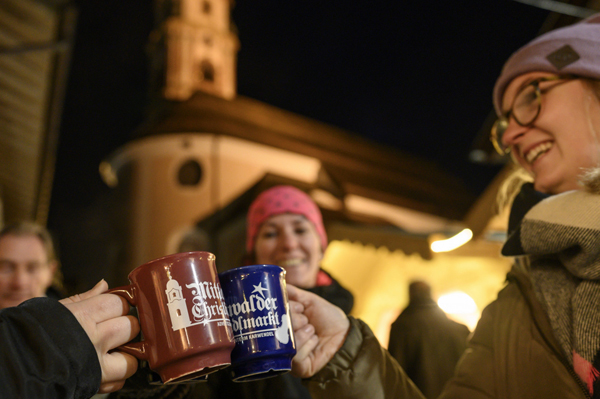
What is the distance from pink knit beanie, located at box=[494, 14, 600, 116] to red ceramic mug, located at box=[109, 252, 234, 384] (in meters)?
1.43

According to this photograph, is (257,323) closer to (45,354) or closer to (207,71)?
(45,354)

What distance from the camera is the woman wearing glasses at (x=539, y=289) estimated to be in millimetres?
1326

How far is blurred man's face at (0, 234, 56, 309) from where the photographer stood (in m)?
2.61

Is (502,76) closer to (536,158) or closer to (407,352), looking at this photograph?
(536,158)

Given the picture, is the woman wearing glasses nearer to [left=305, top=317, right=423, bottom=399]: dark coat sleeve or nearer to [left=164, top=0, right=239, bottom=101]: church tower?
[left=305, top=317, right=423, bottom=399]: dark coat sleeve

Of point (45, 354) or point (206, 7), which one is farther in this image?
point (206, 7)

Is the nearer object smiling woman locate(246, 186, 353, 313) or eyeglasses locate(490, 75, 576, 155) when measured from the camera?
eyeglasses locate(490, 75, 576, 155)

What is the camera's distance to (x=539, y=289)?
1602mm

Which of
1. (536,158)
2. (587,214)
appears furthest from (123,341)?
(536,158)

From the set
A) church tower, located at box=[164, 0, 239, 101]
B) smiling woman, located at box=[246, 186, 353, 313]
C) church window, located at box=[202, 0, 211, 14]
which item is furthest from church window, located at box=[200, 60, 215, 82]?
smiling woman, located at box=[246, 186, 353, 313]

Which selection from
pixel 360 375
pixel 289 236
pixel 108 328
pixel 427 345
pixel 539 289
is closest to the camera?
pixel 108 328

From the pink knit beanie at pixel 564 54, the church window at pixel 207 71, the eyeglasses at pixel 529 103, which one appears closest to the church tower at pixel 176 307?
the eyeglasses at pixel 529 103

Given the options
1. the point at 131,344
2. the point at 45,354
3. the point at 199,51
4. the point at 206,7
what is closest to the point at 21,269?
the point at 131,344

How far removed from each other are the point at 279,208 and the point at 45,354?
183 centimetres
